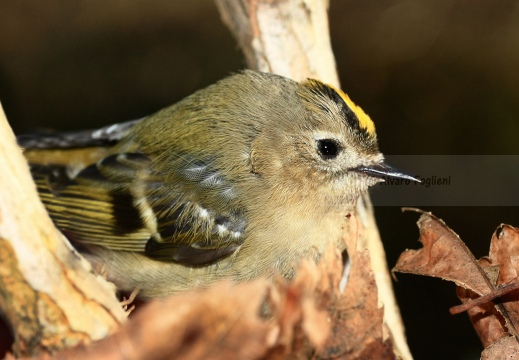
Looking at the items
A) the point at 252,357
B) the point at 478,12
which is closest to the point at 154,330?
the point at 252,357

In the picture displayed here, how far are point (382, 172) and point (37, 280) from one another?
41.6 inches

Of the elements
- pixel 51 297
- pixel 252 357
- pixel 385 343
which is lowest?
pixel 385 343

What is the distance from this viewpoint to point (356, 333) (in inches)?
63.8

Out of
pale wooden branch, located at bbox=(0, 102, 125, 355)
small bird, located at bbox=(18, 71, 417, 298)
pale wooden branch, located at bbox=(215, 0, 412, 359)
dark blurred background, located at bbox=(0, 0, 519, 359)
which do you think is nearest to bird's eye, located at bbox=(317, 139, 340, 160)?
small bird, located at bbox=(18, 71, 417, 298)

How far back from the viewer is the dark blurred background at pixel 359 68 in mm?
3400

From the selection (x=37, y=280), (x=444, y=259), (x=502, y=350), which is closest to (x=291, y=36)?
(x=444, y=259)

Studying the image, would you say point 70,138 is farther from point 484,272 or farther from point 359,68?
point 359,68

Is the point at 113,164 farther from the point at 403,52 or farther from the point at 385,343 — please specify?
the point at 403,52

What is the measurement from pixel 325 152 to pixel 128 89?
80.8 inches

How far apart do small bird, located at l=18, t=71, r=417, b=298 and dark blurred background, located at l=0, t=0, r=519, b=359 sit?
1188mm

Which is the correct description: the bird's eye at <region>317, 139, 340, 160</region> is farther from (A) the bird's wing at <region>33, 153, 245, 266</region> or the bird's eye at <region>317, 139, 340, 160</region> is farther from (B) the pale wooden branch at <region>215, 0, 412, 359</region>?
(B) the pale wooden branch at <region>215, 0, 412, 359</region>

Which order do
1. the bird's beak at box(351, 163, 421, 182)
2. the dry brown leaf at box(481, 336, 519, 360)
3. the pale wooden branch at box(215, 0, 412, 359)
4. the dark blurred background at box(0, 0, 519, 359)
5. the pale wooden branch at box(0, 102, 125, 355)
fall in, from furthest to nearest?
the dark blurred background at box(0, 0, 519, 359) < the pale wooden branch at box(215, 0, 412, 359) < the bird's beak at box(351, 163, 421, 182) < the dry brown leaf at box(481, 336, 519, 360) < the pale wooden branch at box(0, 102, 125, 355)

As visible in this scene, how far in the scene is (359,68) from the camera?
379 centimetres

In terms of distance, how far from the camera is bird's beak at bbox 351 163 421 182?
2113mm
